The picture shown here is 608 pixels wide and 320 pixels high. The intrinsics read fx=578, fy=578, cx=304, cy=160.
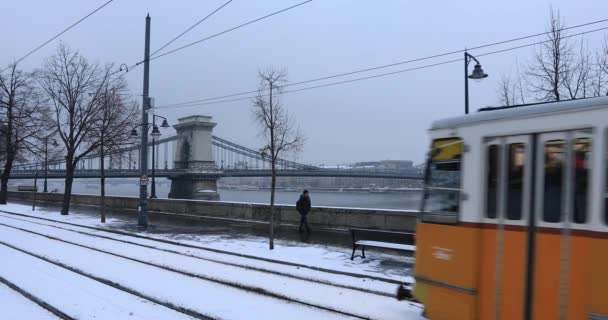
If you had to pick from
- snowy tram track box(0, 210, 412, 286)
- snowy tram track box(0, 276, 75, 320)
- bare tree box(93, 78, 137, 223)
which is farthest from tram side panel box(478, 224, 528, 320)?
bare tree box(93, 78, 137, 223)

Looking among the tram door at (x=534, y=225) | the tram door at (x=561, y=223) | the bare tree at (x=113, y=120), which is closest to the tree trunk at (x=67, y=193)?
the bare tree at (x=113, y=120)

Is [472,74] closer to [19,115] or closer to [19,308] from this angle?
[19,308]

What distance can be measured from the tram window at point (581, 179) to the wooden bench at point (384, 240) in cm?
→ 747

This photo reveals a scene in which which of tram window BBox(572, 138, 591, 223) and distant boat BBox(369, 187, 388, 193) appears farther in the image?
distant boat BBox(369, 187, 388, 193)

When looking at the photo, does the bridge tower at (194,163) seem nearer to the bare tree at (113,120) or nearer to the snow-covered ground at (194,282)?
the bare tree at (113,120)

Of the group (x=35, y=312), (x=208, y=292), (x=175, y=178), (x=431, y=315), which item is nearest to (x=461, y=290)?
(x=431, y=315)

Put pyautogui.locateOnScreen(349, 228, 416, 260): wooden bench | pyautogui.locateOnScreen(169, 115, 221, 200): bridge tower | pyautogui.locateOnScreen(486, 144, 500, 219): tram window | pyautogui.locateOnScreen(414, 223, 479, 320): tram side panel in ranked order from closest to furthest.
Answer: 1. pyautogui.locateOnScreen(486, 144, 500, 219): tram window
2. pyautogui.locateOnScreen(414, 223, 479, 320): tram side panel
3. pyautogui.locateOnScreen(349, 228, 416, 260): wooden bench
4. pyautogui.locateOnScreen(169, 115, 221, 200): bridge tower

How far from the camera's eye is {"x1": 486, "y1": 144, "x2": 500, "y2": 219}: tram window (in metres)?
6.41

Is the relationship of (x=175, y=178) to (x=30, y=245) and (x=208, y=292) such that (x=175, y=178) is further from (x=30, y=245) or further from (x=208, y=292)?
(x=208, y=292)

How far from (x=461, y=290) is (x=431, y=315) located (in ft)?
2.27

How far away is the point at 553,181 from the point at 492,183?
74 centimetres

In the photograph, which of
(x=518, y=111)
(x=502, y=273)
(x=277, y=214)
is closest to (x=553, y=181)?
(x=518, y=111)

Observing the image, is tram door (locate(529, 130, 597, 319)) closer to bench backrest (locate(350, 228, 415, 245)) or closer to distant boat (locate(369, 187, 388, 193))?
bench backrest (locate(350, 228, 415, 245))

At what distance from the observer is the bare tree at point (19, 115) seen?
39.0m
